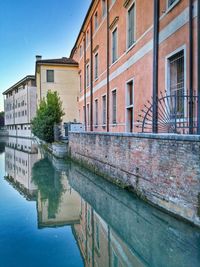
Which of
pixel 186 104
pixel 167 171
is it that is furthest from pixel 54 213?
pixel 186 104

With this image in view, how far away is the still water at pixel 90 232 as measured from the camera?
438 cm

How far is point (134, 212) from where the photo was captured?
665 cm

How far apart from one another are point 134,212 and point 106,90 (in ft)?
32.8

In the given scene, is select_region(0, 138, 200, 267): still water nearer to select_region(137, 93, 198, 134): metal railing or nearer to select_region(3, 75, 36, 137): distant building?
select_region(137, 93, 198, 134): metal railing

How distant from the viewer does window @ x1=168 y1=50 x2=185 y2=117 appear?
26.8 feet

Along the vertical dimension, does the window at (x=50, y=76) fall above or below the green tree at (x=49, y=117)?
above

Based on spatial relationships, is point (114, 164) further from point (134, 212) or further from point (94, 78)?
point (94, 78)

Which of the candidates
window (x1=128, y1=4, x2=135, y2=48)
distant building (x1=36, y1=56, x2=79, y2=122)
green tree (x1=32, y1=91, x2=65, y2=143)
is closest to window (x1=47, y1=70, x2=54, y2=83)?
distant building (x1=36, y1=56, x2=79, y2=122)

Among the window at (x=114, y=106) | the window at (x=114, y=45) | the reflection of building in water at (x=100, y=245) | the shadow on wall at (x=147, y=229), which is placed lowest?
the reflection of building in water at (x=100, y=245)

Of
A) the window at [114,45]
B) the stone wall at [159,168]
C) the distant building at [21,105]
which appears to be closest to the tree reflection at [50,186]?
the stone wall at [159,168]

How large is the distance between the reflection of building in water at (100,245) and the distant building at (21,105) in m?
36.4

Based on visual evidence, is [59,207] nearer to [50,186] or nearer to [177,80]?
[50,186]

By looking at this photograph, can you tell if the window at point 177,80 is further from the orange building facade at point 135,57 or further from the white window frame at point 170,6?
the white window frame at point 170,6

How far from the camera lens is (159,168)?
6645 millimetres
